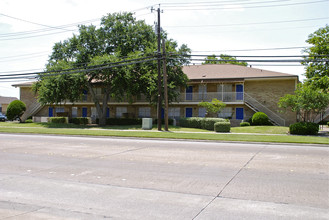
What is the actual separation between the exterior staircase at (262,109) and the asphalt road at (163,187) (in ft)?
76.4

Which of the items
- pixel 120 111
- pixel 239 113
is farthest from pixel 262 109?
pixel 120 111

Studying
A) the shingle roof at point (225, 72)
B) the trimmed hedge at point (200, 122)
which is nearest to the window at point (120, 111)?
the shingle roof at point (225, 72)

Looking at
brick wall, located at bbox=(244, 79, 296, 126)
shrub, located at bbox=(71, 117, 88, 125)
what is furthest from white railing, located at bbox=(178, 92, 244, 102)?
shrub, located at bbox=(71, 117, 88, 125)

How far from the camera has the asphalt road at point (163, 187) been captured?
5.34 meters

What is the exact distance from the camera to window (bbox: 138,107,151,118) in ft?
135

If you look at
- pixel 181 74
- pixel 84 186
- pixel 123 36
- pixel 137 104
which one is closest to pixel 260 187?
pixel 84 186

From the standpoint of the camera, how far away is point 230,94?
3559cm

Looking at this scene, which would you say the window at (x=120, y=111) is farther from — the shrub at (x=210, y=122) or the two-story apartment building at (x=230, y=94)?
the shrub at (x=210, y=122)

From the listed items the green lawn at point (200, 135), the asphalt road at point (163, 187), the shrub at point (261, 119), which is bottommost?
the asphalt road at point (163, 187)

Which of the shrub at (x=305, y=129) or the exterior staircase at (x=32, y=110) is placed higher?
the exterior staircase at (x=32, y=110)

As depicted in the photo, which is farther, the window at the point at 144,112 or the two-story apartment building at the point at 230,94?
the window at the point at 144,112

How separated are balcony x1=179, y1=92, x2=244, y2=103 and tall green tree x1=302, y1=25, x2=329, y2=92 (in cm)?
926

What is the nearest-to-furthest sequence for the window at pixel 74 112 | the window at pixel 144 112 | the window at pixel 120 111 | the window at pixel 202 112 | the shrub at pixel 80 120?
the window at pixel 202 112, the window at pixel 144 112, the shrub at pixel 80 120, the window at pixel 120 111, the window at pixel 74 112

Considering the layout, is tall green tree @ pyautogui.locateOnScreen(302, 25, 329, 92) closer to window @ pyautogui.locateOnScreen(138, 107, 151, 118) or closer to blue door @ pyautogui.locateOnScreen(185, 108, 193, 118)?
blue door @ pyautogui.locateOnScreen(185, 108, 193, 118)
